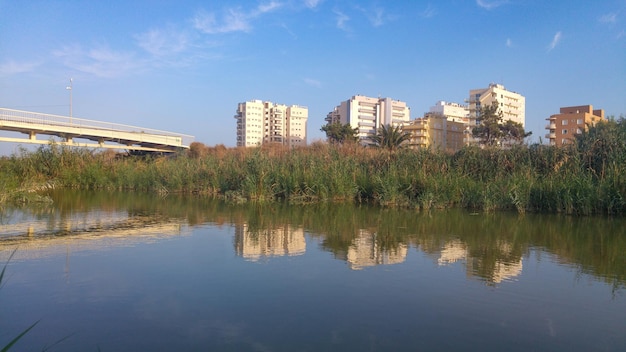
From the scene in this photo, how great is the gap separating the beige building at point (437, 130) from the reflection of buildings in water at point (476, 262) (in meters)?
73.7

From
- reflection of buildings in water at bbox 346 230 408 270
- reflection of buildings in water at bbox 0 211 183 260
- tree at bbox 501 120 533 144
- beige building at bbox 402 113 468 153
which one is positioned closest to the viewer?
reflection of buildings in water at bbox 346 230 408 270

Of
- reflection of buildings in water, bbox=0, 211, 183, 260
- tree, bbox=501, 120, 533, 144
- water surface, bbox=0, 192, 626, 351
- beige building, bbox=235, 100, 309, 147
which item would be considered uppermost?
beige building, bbox=235, 100, 309, 147

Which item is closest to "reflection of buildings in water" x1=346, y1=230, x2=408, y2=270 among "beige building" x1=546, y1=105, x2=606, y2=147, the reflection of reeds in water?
the reflection of reeds in water

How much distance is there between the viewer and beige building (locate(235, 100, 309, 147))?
118500 mm

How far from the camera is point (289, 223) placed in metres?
9.86

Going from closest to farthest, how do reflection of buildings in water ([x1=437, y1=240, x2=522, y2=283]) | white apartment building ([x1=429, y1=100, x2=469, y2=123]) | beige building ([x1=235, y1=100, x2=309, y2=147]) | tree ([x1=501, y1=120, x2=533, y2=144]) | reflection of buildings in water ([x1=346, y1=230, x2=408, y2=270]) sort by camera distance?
reflection of buildings in water ([x1=437, y1=240, x2=522, y2=283]) → reflection of buildings in water ([x1=346, y1=230, x2=408, y2=270]) → tree ([x1=501, y1=120, x2=533, y2=144]) → white apartment building ([x1=429, y1=100, x2=469, y2=123]) → beige building ([x1=235, y1=100, x2=309, y2=147])

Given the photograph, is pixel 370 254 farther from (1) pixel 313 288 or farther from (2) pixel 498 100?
(2) pixel 498 100

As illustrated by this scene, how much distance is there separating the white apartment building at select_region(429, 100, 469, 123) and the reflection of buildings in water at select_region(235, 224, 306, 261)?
9955cm

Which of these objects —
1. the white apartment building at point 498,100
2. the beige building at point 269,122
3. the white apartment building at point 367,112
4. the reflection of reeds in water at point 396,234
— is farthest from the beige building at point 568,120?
the reflection of reeds in water at point 396,234

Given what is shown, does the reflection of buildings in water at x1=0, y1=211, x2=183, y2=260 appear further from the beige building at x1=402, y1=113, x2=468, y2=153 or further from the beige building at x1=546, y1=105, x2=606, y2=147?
the beige building at x1=546, y1=105, x2=606, y2=147

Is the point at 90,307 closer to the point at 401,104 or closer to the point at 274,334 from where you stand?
the point at 274,334


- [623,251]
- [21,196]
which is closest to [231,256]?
[623,251]

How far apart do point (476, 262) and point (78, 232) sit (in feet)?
22.9

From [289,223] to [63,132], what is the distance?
37631 millimetres
